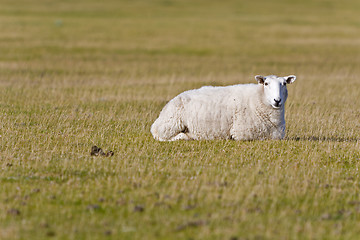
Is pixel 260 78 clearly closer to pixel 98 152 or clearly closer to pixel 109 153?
pixel 109 153

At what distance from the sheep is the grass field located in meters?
0.54

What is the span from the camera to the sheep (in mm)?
13773

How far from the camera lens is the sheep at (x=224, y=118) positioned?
45.2 feet

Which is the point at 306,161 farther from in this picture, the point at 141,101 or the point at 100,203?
the point at 141,101

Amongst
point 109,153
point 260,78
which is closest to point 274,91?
point 260,78

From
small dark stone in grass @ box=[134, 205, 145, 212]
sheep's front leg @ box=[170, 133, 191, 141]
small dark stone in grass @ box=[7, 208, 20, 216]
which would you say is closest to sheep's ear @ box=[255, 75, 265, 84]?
sheep's front leg @ box=[170, 133, 191, 141]

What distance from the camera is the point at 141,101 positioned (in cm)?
2194

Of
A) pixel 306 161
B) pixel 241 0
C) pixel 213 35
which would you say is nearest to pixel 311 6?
pixel 241 0

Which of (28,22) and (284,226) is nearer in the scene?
(284,226)

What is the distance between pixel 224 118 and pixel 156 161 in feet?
9.07

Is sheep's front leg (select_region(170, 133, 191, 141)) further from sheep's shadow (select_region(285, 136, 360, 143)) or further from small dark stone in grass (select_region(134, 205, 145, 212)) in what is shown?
small dark stone in grass (select_region(134, 205, 145, 212))

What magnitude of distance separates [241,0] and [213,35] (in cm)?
5928

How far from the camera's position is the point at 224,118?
544 inches

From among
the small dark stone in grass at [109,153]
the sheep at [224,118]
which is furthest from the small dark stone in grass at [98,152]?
the sheep at [224,118]
